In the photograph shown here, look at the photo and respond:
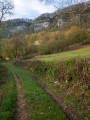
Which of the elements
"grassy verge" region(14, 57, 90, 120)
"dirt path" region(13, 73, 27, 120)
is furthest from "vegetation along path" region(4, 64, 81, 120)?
"grassy verge" region(14, 57, 90, 120)

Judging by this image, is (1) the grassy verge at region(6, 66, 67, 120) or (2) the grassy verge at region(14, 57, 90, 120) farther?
(2) the grassy verge at region(14, 57, 90, 120)

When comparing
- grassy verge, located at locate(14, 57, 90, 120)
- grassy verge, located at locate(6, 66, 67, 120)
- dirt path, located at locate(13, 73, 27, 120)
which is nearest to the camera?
grassy verge, located at locate(6, 66, 67, 120)

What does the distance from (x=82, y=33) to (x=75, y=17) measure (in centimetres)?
5685

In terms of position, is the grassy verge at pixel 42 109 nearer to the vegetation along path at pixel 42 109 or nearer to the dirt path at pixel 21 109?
the vegetation along path at pixel 42 109

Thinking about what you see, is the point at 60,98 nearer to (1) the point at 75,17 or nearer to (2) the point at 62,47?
(1) the point at 75,17

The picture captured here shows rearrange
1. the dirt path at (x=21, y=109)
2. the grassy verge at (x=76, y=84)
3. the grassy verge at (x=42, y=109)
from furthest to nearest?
the grassy verge at (x=76, y=84), the dirt path at (x=21, y=109), the grassy verge at (x=42, y=109)

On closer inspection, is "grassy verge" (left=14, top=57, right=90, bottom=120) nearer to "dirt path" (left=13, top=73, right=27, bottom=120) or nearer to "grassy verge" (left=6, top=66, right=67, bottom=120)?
"grassy verge" (left=6, top=66, right=67, bottom=120)

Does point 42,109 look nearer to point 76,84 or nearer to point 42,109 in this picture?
point 42,109

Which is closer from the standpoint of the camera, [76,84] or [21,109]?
[21,109]

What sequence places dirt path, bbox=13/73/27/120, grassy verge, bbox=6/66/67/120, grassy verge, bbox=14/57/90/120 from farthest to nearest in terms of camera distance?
grassy verge, bbox=14/57/90/120, dirt path, bbox=13/73/27/120, grassy verge, bbox=6/66/67/120

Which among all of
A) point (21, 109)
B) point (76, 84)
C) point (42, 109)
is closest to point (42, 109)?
point (42, 109)

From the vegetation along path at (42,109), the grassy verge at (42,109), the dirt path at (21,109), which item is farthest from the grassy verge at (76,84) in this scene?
the dirt path at (21,109)

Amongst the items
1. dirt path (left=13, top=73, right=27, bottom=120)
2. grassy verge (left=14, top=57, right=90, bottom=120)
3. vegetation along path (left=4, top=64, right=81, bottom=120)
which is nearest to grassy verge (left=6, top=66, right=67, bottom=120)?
vegetation along path (left=4, top=64, right=81, bottom=120)

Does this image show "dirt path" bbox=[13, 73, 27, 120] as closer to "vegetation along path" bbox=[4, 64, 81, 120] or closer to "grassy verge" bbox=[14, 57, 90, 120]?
"vegetation along path" bbox=[4, 64, 81, 120]
